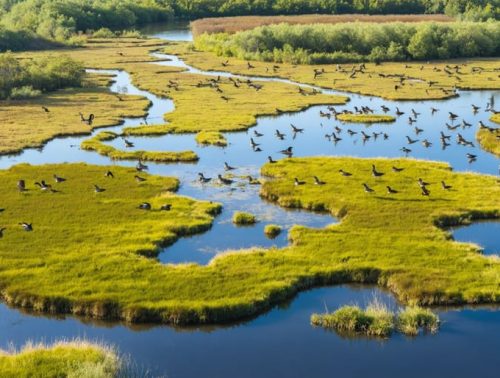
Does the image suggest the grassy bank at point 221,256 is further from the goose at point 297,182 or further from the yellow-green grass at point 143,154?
the yellow-green grass at point 143,154

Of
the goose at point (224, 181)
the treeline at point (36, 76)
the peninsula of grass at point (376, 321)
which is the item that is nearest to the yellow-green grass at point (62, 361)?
the peninsula of grass at point (376, 321)

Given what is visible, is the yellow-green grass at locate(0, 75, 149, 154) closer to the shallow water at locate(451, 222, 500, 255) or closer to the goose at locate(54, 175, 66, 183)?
the goose at locate(54, 175, 66, 183)

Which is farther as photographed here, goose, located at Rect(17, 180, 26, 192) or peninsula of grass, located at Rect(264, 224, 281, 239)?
goose, located at Rect(17, 180, 26, 192)

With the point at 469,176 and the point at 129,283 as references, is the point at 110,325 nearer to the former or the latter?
the point at 129,283

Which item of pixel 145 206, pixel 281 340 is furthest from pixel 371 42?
pixel 281 340

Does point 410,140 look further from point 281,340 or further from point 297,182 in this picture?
point 281,340

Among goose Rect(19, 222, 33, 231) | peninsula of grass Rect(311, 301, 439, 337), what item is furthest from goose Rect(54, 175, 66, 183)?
peninsula of grass Rect(311, 301, 439, 337)

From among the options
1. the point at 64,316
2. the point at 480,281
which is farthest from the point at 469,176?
the point at 64,316
